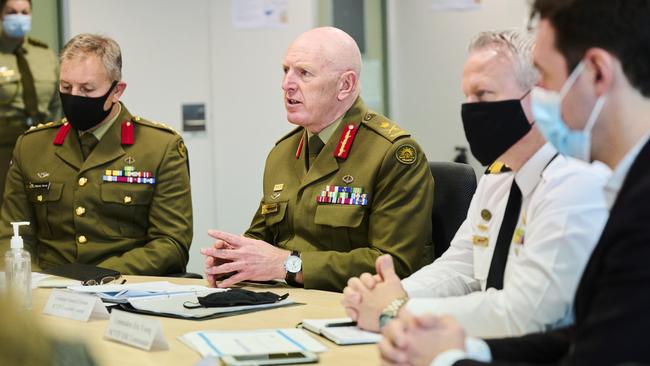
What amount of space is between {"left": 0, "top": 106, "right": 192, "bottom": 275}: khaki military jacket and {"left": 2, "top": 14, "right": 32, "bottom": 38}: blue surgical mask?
1244mm

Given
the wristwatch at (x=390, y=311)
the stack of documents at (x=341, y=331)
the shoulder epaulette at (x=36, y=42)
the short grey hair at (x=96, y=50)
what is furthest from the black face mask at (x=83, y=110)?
the wristwatch at (x=390, y=311)

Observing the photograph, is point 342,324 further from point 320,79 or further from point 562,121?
point 320,79

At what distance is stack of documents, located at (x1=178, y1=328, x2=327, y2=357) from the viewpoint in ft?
6.15

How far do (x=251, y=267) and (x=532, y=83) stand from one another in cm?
103

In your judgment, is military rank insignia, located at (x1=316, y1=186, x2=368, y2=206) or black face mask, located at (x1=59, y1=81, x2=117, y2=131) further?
black face mask, located at (x1=59, y1=81, x2=117, y2=131)

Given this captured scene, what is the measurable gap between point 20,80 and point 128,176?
1469mm

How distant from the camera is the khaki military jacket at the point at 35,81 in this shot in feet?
15.0

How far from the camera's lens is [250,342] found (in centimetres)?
194

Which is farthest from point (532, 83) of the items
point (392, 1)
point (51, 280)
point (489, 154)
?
point (392, 1)

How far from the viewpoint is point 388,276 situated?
2.14m

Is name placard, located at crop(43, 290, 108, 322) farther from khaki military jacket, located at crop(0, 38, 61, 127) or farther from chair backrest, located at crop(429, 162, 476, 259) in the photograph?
khaki military jacket, located at crop(0, 38, 61, 127)

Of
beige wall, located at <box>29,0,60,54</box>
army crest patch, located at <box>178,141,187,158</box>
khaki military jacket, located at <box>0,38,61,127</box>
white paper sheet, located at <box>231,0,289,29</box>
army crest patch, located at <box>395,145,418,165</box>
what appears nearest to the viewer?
army crest patch, located at <box>395,145,418,165</box>

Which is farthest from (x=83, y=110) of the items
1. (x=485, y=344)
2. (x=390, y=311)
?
(x=485, y=344)

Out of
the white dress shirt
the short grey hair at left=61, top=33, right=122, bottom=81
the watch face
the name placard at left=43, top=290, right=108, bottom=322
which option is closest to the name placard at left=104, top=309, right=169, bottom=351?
the name placard at left=43, top=290, right=108, bottom=322
